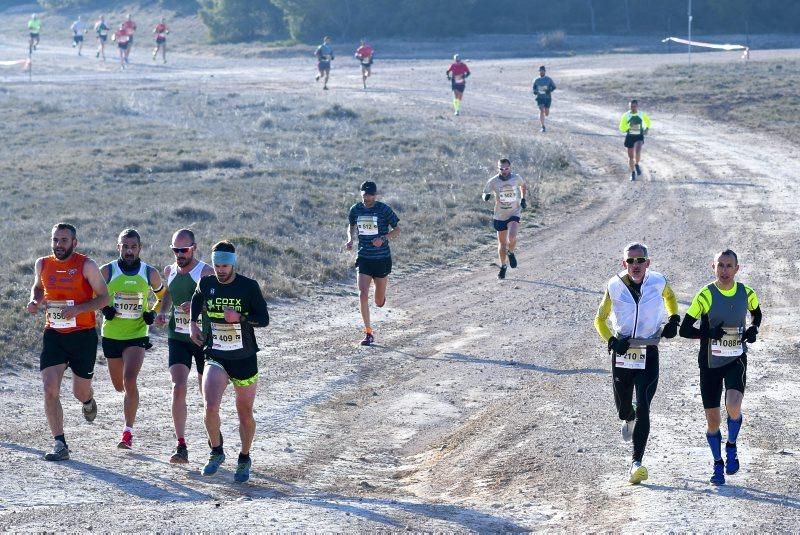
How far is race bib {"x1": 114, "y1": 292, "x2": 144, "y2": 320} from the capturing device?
10.9m

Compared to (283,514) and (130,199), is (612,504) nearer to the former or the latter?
(283,514)

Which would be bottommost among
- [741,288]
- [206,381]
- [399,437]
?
[399,437]

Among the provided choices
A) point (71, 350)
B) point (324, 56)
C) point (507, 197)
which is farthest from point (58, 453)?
point (324, 56)

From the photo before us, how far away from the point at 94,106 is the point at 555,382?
3416 centimetres

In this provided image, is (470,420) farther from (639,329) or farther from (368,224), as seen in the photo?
(368,224)

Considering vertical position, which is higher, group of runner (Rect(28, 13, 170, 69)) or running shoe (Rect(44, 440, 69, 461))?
group of runner (Rect(28, 13, 170, 69))

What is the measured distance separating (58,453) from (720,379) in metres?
5.53

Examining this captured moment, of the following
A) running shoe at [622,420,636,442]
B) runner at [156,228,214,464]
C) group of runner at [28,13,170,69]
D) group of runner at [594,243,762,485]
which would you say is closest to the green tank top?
runner at [156,228,214,464]

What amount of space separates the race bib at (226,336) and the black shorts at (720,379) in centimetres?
372

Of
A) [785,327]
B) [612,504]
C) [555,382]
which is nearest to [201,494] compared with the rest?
[612,504]

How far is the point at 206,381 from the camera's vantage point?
9.76m

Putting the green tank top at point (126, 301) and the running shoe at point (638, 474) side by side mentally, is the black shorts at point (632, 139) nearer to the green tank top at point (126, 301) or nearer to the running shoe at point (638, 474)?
the green tank top at point (126, 301)

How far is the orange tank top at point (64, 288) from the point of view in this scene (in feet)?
34.7

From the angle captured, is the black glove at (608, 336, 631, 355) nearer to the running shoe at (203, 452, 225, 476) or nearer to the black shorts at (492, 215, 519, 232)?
the running shoe at (203, 452, 225, 476)
